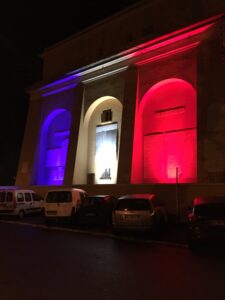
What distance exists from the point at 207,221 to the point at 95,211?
21.3ft

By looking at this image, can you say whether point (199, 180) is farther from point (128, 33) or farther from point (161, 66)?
point (128, 33)

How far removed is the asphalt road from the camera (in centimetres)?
578

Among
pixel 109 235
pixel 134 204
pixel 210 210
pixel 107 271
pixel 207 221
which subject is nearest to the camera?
pixel 107 271

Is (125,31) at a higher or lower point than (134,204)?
higher

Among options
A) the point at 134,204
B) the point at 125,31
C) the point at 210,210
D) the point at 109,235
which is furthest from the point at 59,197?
the point at 125,31

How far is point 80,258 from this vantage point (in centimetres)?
880

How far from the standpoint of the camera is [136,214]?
13.1 meters

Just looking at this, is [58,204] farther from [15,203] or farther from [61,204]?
[15,203]

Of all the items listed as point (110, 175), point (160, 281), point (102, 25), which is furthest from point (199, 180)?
point (102, 25)

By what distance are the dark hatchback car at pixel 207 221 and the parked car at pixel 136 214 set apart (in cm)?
219

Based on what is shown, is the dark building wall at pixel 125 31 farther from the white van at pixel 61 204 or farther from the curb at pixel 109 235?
the curb at pixel 109 235

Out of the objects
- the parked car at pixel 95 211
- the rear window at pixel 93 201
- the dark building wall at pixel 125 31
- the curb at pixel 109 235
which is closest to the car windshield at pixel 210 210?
the curb at pixel 109 235

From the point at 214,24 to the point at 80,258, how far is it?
1730cm

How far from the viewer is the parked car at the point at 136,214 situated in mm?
12969
